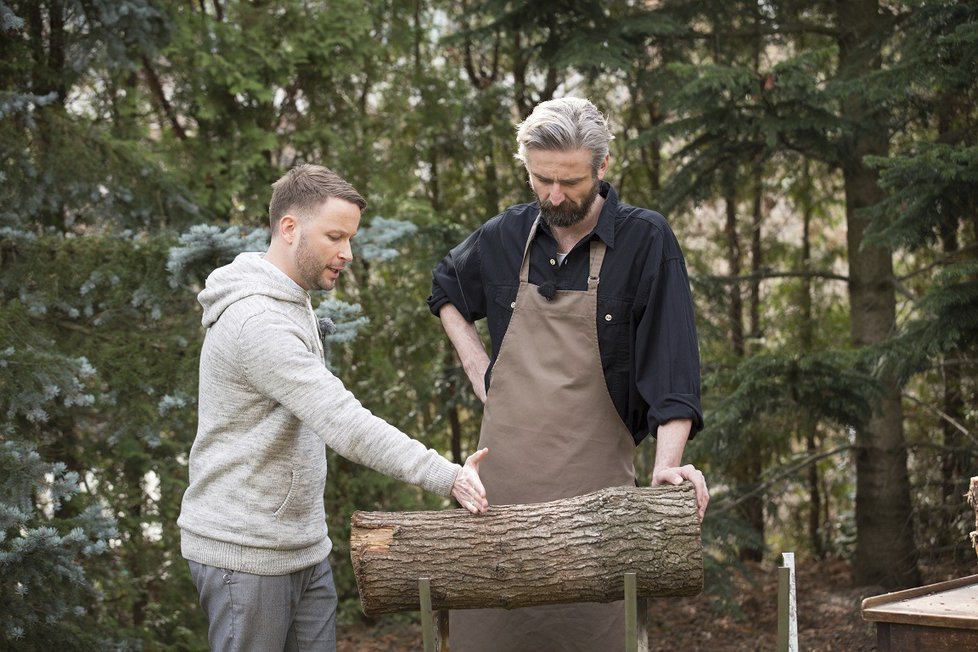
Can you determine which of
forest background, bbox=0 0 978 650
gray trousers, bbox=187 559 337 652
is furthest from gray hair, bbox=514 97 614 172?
forest background, bbox=0 0 978 650

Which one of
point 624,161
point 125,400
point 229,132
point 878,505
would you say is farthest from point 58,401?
point 624,161

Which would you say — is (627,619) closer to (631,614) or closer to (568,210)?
(631,614)

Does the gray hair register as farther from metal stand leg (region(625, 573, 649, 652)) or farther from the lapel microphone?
metal stand leg (region(625, 573, 649, 652))

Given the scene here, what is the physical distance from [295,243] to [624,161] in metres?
6.20

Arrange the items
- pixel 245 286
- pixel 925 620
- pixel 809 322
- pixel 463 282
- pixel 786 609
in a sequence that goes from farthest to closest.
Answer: pixel 809 322 < pixel 463 282 < pixel 925 620 < pixel 245 286 < pixel 786 609

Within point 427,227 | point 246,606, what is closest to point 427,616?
point 246,606

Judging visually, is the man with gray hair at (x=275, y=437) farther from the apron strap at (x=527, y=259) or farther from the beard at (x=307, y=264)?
the apron strap at (x=527, y=259)

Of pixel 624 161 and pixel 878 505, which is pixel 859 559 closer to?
pixel 878 505

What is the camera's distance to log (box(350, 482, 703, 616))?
2.61m

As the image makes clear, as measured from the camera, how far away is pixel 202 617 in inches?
223

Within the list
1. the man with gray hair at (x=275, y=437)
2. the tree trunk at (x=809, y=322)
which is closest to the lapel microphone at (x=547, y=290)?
the man with gray hair at (x=275, y=437)

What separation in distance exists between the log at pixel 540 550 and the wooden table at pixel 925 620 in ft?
2.68

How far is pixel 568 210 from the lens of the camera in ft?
9.45

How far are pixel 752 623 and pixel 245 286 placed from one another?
15.4ft
